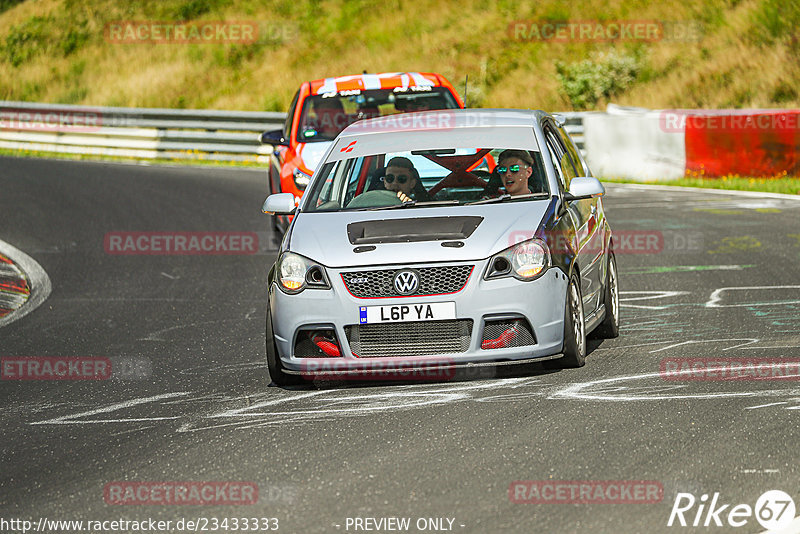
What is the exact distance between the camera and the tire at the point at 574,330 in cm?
746

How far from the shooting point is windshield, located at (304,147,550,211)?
27.3 feet

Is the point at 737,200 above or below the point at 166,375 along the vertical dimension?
below

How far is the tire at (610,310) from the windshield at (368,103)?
6.36 m

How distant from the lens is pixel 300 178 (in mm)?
13656

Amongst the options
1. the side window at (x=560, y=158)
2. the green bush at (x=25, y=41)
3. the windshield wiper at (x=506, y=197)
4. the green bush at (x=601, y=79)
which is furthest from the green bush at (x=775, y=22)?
the green bush at (x=25, y=41)

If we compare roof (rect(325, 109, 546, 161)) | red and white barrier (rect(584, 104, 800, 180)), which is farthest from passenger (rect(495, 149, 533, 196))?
red and white barrier (rect(584, 104, 800, 180))

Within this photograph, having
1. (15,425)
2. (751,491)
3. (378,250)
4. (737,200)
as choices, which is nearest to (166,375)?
(15,425)

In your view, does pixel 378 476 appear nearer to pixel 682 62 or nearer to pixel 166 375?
pixel 166 375

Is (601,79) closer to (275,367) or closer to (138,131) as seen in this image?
(138,131)

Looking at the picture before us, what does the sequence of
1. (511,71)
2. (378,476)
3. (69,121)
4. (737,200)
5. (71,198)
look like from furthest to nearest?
1. (511,71)
2. (69,121)
3. (71,198)
4. (737,200)
5. (378,476)

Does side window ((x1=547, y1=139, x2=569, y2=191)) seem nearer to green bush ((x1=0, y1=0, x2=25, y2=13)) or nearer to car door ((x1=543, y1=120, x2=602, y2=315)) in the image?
car door ((x1=543, y1=120, x2=602, y2=315))

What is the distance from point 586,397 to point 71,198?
14923mm

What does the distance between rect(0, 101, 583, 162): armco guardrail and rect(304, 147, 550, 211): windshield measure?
1782cm

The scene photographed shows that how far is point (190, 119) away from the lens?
29047 mm
